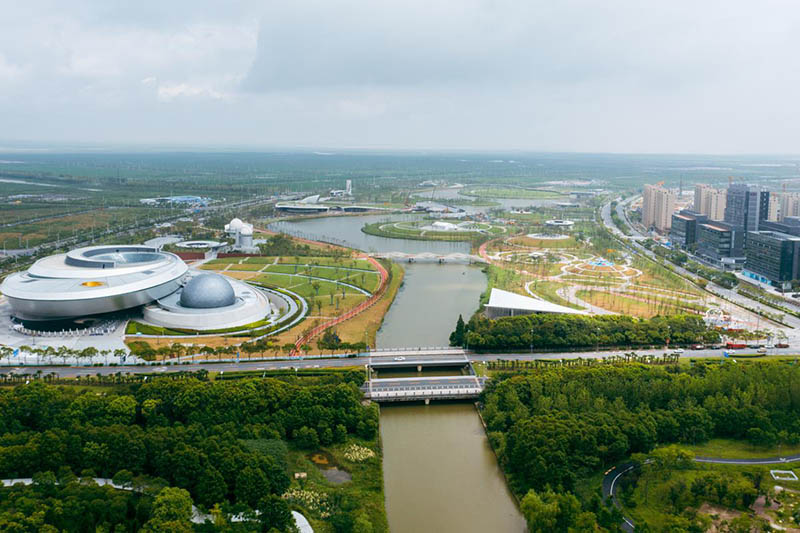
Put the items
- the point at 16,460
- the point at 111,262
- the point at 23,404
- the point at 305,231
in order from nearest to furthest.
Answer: the point at 16,460 < the point at 23,404 < the point at 111,262 < the point at 305,231

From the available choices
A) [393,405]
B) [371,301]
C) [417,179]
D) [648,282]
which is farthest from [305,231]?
[417,179]

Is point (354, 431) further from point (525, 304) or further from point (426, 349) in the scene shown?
point (525, 304)

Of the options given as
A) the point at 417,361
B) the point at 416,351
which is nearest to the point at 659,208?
the point at 416,351

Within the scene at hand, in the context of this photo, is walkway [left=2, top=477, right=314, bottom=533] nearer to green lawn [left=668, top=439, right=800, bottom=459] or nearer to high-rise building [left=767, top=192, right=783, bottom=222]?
green lawn [left=668, top=439, right=800, bottom=459]

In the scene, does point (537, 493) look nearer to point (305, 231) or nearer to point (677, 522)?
point (677, 522)

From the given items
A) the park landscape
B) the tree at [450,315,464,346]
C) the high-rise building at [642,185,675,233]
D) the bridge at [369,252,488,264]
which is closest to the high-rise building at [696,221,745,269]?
the high-rise building at [642,185,675,233]

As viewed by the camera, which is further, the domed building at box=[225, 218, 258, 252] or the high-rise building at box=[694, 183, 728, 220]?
the high-rise building at box=[694, 183, 728, 220]
